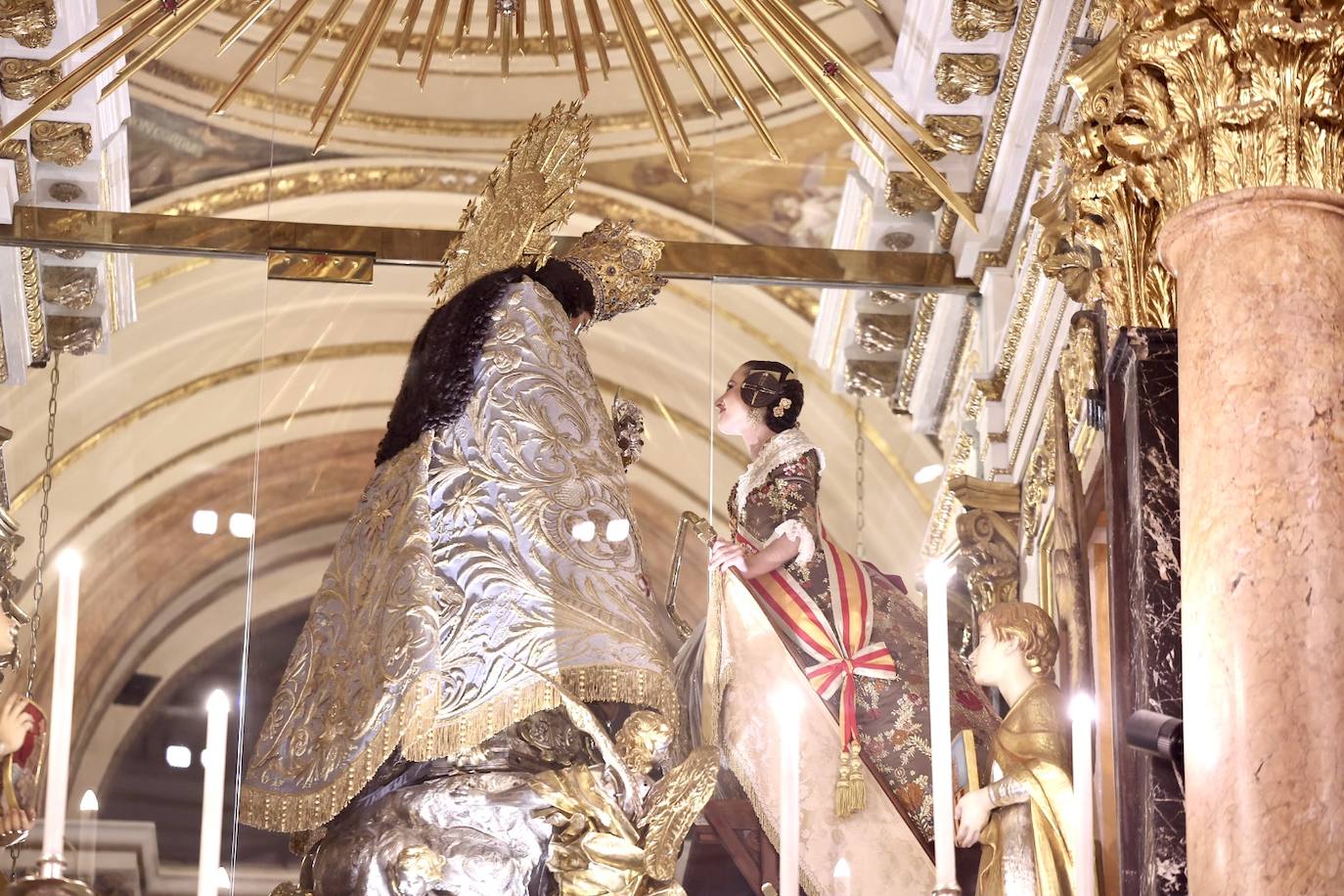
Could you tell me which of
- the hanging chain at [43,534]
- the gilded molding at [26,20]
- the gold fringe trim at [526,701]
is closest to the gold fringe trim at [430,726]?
the gold fringe trim at [526,701]

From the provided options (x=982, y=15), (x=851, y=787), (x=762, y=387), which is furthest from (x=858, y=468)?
(x=851, y=787)

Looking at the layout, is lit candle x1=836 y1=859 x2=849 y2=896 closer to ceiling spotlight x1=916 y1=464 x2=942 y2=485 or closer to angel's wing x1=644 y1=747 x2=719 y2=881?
angel's wing x1=644 y1=747 x2=719 y2=881

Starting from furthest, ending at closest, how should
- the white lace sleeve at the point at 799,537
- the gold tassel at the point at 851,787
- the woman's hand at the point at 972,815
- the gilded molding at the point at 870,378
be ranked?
1. the gilded molding at the point at 870,378
2. the white lace sleeve at the point at 799,537
3. the gold tassel at the point at 851,787
4. the woman's hand at the point at 972,815

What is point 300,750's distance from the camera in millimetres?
5363

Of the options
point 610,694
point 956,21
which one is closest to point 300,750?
point 610,694

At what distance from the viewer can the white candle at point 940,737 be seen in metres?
4.60

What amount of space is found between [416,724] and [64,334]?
11.2 feet

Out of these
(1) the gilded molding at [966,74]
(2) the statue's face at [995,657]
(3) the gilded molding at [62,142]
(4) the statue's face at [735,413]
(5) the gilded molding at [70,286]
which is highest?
(1) the gilded molding at [966,74]

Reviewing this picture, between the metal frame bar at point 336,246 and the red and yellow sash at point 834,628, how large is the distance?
6.80 feet

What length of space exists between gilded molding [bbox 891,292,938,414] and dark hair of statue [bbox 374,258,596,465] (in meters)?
2.40

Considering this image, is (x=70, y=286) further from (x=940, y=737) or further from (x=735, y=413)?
(x=940, y=737)

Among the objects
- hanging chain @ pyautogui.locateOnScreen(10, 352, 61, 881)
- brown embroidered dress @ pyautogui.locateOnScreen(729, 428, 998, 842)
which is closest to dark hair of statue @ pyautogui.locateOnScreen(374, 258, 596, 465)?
brown embroidered dress @ pyautogui.locateOnScreen(729, 428, 998, 842)

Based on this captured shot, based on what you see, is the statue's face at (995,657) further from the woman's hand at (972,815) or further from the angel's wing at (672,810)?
the angel's wing at (672,810)

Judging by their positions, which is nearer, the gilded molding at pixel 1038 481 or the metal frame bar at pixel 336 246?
the gilded molding at pixel 1038 481
